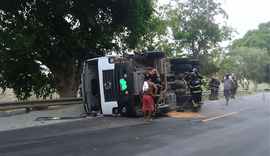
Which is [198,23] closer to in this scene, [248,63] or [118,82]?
[248,63]

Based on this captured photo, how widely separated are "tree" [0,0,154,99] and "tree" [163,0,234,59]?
11.2 meters

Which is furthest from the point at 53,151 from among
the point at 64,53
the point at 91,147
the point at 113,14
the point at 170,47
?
the point at 170,47

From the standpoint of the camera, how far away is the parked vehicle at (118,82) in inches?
326

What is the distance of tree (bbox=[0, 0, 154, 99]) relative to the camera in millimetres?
9680

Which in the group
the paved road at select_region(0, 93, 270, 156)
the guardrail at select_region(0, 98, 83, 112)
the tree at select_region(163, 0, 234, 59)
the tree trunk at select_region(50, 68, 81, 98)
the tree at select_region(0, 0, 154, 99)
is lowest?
the paved road at select_region(0, 93, 270, 156)

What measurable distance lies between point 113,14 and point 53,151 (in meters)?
9.67

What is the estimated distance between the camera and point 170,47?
72.8 feet

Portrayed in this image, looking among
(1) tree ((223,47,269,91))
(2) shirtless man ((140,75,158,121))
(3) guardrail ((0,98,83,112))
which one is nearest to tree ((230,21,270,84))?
(1) tree ((223,47,269,91))

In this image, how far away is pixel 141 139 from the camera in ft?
17.9

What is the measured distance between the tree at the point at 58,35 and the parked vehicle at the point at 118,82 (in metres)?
2.30

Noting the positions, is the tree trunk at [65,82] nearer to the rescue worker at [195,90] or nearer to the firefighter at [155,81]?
the firefighter at [155,81]

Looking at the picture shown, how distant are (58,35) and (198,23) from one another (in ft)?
53.9

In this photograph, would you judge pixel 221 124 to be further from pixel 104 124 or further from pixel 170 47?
pixel 170 47

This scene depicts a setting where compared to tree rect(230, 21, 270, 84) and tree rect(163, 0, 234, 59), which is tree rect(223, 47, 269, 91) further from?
tree rect(163, 0, 234, 59)
